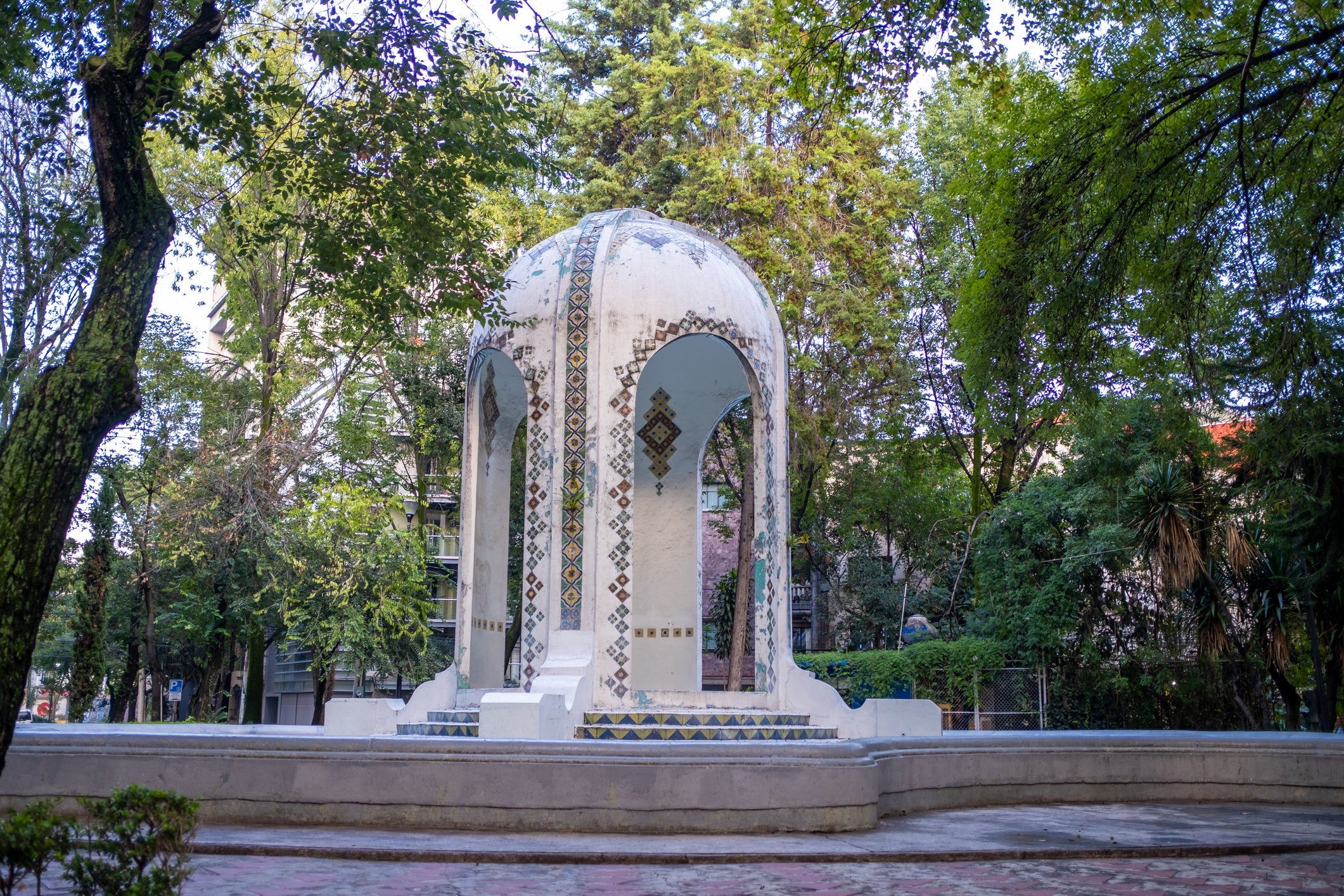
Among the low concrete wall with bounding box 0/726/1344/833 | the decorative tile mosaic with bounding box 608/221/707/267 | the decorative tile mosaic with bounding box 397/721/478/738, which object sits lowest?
the low concrete wall with bounding box 0/726/1344/833

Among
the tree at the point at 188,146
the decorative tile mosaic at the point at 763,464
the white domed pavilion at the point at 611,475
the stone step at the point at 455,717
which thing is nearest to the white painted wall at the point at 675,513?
the white domed pavilion at the point at 611,475

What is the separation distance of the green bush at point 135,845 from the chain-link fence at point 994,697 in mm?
25228

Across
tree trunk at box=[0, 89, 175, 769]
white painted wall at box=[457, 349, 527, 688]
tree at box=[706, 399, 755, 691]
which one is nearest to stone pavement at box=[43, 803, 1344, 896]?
tree trunk at box=[0, 89, 175, 769]

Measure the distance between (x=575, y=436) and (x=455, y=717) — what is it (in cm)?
309

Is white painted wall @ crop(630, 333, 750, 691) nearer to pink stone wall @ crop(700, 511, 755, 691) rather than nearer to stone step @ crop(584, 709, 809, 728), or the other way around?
stone step @ crop(584, 709, 809, 728)

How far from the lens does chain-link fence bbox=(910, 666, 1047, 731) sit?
92.5 ft

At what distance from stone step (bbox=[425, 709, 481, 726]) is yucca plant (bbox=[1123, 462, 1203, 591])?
17561 millimetres

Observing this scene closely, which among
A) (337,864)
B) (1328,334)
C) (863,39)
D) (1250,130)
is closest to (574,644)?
(337,864)

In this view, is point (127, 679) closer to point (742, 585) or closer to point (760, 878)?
point (742, 585)

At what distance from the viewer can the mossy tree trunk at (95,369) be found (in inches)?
210

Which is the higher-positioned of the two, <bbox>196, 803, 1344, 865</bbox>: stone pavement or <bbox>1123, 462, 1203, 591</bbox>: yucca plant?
<bbox>1123, 462, 1203, 591</bbox>: yucca plant

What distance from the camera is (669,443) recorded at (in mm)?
14875

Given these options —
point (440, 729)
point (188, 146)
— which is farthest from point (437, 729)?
point (188, 146)

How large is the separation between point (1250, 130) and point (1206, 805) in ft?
22.5
